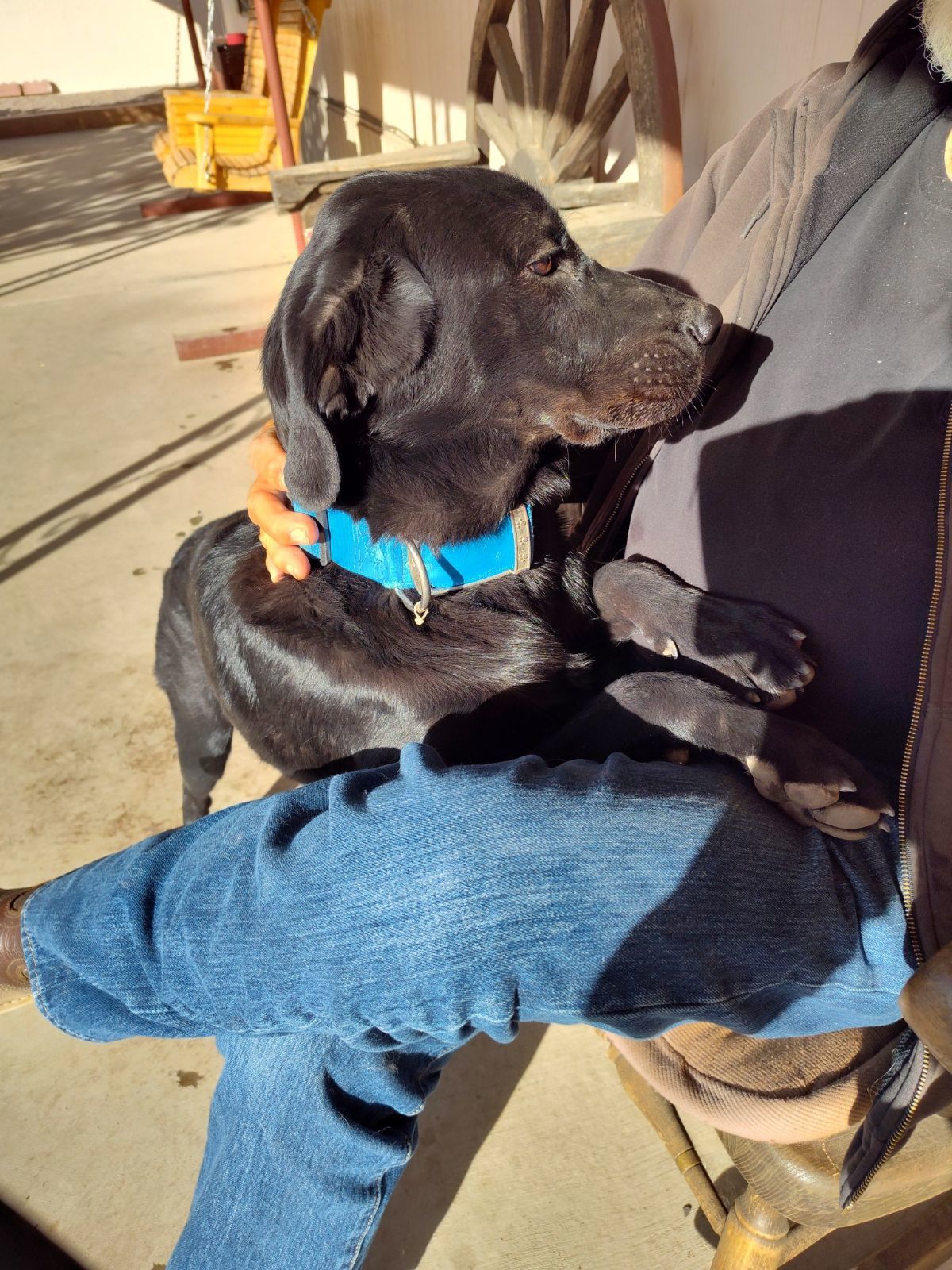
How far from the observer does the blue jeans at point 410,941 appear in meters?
1.05

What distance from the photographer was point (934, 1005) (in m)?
0.78

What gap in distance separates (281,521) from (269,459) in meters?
0.32

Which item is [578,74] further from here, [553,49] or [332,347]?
[332,347]

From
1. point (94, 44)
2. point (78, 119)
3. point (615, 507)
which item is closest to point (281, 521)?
point (615, 507)

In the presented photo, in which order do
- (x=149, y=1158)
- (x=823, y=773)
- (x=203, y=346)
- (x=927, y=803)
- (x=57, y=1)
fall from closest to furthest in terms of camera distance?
1. (x=927, y=803)
2. (x=823, y=773)
3. (x=149, y=1158)
4. (x=203, y=346)
5. (x=57, y=1)

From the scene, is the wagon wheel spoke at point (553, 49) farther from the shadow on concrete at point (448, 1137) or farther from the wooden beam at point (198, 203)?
the wooden beam at point (198, 203)

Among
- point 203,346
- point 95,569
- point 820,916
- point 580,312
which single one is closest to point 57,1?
point 203,346

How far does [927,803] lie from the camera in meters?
1.07

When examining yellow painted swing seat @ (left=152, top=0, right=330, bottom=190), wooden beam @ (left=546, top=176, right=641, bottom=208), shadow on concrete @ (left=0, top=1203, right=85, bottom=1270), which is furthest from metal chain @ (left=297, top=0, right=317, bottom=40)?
shadow on concrete @ (left=0, top=1203, right=85, bottom=1270)

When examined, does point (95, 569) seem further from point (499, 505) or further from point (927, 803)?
point (927, 803)

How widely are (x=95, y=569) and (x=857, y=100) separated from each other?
3.06 m

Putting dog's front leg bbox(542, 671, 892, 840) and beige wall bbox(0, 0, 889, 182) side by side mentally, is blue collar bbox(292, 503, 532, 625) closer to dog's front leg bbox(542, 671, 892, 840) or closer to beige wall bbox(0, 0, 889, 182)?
dog's front leg bbox(542, 671, 892, 840)

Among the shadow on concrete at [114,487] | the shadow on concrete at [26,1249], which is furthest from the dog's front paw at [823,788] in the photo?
the shadow on concrete at [114,487]

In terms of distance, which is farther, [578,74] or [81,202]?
[81,202]
